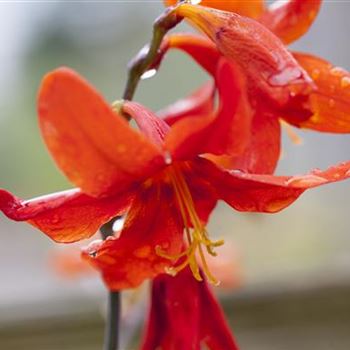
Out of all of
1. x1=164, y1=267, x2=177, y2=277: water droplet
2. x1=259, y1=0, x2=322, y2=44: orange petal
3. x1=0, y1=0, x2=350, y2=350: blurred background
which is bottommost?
x1=0, y1=0, x2=350, y2=350: blurred background

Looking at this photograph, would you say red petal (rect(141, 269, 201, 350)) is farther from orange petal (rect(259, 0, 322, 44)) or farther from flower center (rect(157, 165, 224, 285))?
orange petal (rect(259, 0, 322, 44))

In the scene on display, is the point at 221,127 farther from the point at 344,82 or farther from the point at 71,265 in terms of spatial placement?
the point at 71,265

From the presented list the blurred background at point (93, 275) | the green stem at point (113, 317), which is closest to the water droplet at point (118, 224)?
the green stem at point (113, 317)

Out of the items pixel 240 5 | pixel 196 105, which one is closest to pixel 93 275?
pixel 196 105

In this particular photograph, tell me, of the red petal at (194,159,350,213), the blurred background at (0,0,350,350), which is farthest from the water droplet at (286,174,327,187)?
the blurred background at (0,0,350,350)

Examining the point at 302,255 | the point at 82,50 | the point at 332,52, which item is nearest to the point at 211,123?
the point at 302,255
